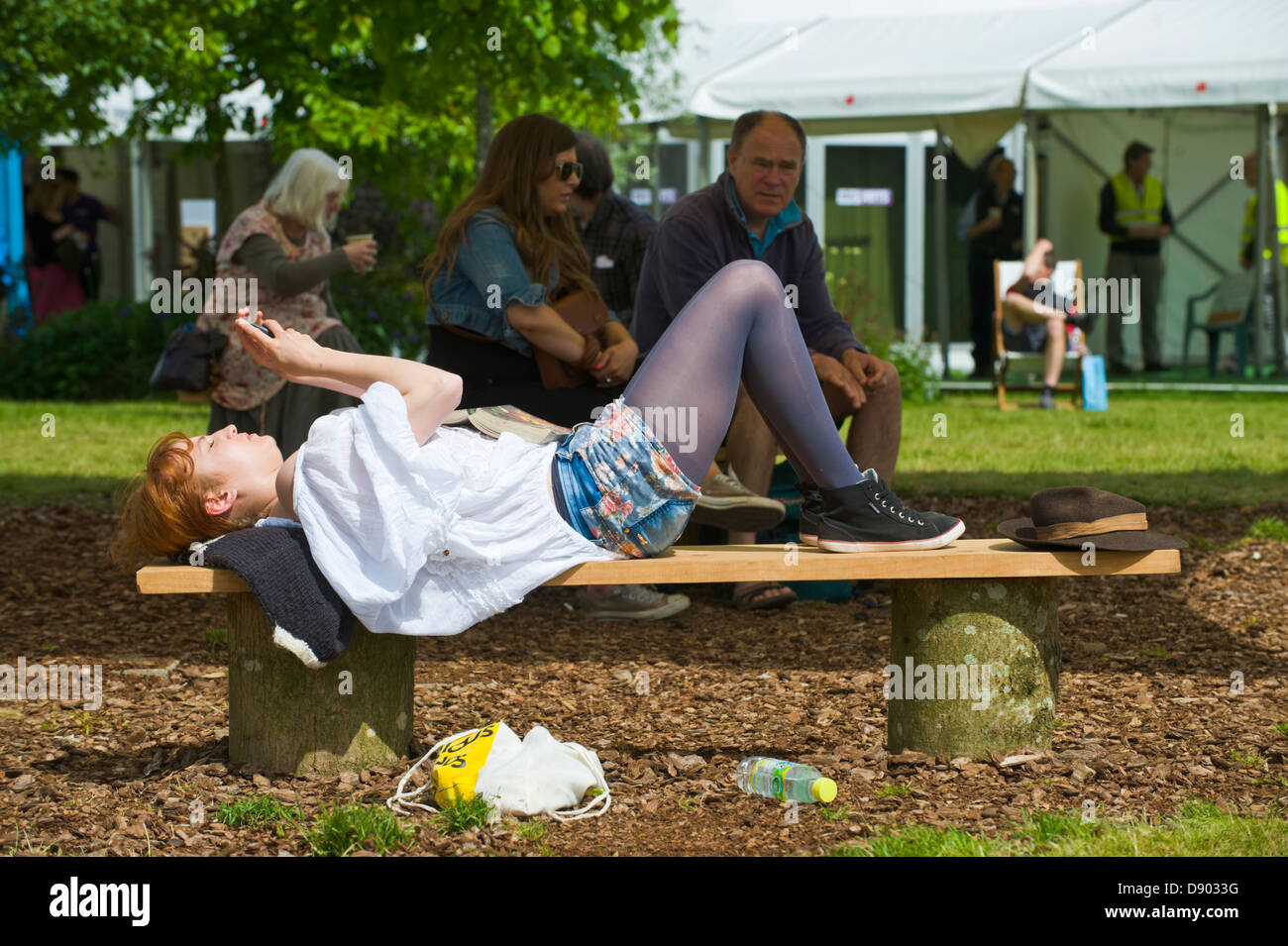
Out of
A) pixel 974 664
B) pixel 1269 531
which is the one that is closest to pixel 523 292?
pixel 974 664

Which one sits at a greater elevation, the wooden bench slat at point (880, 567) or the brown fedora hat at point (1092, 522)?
the brown fedora hat at point (1092, 522)

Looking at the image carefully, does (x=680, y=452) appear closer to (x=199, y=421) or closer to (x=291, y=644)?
(x=291, y=644)

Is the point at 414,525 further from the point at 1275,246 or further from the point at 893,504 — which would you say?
the point at 1275,246

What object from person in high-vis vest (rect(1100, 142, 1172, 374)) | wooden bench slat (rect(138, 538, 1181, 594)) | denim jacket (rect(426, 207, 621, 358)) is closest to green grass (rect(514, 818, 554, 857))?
wooden bench slat (rect(138, 538, 1181, 594))

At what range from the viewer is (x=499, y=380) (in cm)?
533

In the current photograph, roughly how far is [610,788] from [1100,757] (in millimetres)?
1188

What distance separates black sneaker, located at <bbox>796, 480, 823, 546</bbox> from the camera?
12.5ft

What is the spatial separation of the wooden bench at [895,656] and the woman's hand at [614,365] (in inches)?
72.4

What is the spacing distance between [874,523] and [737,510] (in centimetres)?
92

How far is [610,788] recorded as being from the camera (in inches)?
135

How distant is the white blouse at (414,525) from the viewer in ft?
10.4

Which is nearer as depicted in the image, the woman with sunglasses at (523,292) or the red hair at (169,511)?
the red hair at (169,511)

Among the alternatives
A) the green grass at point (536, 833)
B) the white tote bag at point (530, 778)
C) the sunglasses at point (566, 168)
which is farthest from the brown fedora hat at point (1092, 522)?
the sunglasses at point (566, 168)

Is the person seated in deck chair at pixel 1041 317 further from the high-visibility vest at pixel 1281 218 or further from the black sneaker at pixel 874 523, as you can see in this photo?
the black sneaker at pixel 874 523
